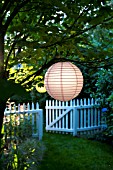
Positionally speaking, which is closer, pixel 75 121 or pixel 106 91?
pixel 106 91

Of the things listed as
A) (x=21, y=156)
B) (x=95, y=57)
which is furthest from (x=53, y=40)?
(x=21, y=156)

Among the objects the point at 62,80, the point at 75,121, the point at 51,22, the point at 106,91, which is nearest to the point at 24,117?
the point at 75,121

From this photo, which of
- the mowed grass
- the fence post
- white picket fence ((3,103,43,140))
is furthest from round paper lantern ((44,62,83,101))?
the fence post

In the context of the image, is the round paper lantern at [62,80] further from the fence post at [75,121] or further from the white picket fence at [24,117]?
the fence post at [75,121]

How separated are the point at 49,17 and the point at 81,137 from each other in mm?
5310

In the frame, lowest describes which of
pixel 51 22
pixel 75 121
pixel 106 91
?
pixel 75 121

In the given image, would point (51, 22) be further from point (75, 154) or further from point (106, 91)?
point (106, 91)

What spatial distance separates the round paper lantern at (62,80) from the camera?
2.88m

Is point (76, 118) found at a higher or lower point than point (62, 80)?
lower

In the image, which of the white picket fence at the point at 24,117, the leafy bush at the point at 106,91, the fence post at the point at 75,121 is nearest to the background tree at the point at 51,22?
the white picket fence at the point at 24,117

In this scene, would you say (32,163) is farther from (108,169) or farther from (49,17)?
(49,17)

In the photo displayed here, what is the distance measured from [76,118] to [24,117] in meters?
1.79

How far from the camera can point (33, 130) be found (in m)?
6.07

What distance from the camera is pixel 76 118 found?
713 cm
